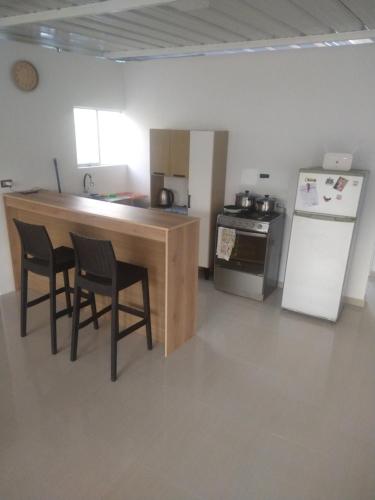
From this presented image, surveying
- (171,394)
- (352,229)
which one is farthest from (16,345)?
(352,229)

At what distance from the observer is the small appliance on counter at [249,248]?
380cm

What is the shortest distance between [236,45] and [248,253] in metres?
2.13

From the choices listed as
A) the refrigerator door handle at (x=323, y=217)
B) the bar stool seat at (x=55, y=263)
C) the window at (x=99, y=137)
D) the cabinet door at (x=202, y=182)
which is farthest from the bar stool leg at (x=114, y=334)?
the window at (x=99, y=137)

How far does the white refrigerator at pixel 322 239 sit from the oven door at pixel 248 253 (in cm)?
33

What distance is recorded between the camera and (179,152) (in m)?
4.30

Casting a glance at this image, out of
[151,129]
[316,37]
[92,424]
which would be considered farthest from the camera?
[151,129]

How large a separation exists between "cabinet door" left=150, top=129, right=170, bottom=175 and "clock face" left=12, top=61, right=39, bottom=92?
4.58 ft

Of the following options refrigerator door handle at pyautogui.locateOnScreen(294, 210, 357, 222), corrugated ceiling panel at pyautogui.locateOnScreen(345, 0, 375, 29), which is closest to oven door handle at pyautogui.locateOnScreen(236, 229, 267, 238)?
refrigerator door handle at pyautogui.locateOnScreen(294, 210, 357, 222)

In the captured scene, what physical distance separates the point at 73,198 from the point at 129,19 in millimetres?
1628

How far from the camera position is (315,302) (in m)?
3.55

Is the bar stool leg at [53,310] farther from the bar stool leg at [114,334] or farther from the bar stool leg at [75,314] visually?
the bar stool leg at [114,334]

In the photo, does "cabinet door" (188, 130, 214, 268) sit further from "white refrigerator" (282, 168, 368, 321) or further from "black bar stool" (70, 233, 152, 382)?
"black bar stool" (70, 233, 152, 382)

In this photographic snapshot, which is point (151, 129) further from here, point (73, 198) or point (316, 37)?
point (316, 37)

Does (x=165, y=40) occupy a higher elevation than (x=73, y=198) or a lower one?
higher
